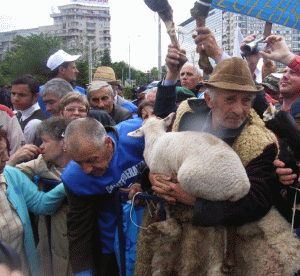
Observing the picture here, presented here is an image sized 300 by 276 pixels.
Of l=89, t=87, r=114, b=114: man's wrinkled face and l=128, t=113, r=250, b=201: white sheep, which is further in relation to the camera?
l=89, t=87, r=114, b=114: man's wrinkled face

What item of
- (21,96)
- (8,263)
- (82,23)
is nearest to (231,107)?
(8,263)

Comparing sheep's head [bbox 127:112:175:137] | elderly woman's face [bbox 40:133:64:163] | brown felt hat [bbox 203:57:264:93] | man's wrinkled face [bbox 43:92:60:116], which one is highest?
brown felt hat [bbox 203:57:264:93]

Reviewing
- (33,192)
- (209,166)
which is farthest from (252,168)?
(33,192)

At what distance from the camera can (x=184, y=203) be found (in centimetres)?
164

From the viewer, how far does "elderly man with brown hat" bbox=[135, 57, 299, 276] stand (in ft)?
4.72

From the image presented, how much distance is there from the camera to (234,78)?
1.60m

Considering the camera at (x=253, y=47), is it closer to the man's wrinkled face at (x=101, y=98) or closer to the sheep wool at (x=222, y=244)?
the sheep wool at (x=222, y=244)

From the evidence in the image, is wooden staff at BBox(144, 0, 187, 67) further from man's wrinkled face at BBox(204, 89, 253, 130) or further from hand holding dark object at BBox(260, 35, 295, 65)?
hand holding dark object at BBox(260, 35, 295, 65)

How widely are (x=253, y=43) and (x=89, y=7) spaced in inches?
4964

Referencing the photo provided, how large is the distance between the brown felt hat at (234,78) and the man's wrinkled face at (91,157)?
0.90 metres

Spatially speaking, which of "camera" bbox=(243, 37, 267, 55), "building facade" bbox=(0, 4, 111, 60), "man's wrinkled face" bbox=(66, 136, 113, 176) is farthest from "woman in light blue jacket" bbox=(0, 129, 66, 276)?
"building facade" bbox=(0, 4, 111, 60)

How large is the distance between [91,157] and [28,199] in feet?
2.76

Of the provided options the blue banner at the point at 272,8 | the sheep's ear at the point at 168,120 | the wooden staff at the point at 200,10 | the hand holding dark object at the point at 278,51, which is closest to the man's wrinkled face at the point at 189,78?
the blue banner at the point at 272,8

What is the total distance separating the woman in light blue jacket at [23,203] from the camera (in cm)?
210
